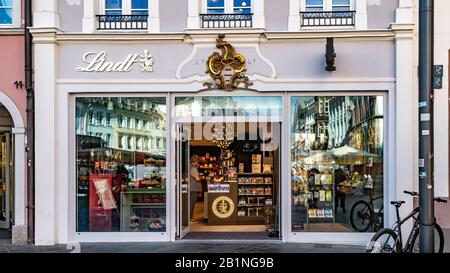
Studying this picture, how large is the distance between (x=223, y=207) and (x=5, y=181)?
4846 mm

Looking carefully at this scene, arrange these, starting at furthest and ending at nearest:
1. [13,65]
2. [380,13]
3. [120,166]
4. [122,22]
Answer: [120,166]
[122,22]
[13,65]
[380,13]

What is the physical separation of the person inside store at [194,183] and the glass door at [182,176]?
0.76 meters

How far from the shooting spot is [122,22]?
9.46 metres

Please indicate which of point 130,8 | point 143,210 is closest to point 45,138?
point 143,210

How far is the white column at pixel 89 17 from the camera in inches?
365

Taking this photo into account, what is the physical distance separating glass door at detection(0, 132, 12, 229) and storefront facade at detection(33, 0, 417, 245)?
6.25 feet

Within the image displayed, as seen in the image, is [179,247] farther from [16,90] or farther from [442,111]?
[442,111]

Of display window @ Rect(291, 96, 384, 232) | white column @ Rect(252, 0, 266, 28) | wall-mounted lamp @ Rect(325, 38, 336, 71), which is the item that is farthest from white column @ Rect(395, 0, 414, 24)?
white column @ Rect(252, 0, 266, 28)

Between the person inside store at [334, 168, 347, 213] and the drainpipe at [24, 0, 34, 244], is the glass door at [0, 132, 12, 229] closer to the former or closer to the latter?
the drainpipe at [24, 0, 34, 244]

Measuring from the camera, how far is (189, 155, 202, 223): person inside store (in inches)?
434

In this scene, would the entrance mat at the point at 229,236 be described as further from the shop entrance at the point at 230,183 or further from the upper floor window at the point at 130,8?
the upper floor window at the point at 130,8

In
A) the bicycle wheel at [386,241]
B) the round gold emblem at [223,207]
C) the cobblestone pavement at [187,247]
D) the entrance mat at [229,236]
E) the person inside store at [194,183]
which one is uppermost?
the person inside store at [194,183]

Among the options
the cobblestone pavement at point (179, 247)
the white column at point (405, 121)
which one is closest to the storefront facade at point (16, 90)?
the cobblestone pavement at point (179, 247)

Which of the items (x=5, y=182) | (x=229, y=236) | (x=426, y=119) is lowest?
(x=229, y=236)
